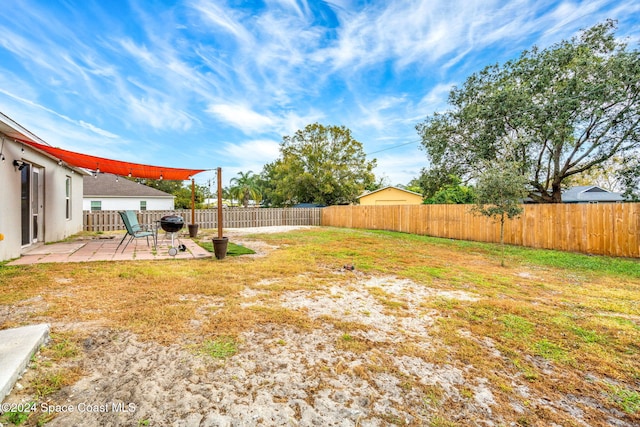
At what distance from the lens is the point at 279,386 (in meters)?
1.84

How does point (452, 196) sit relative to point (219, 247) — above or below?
above

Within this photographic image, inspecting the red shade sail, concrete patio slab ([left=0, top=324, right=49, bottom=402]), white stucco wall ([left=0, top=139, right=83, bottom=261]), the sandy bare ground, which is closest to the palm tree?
white stucco wall ([left=0, top=139, right=83, bottom=261])

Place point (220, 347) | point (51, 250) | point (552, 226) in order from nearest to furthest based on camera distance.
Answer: point (220, 347)
point (51, 250)
point (552, 226)

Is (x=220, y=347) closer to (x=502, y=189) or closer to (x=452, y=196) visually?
(x=502, y=189)

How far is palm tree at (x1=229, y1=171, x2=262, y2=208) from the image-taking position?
32469 millimetres

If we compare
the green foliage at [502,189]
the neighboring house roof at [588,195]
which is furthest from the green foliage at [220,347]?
the neighboring house roof at [588,195]

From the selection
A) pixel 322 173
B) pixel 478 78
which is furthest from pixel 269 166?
pixel 478 78

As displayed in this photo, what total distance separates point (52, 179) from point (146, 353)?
856cm

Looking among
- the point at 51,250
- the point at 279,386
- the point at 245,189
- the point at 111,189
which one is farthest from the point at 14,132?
the point at 245,189

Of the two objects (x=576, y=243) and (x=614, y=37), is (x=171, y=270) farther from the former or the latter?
(x=614, y=37)

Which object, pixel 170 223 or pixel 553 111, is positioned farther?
pixel 553 111

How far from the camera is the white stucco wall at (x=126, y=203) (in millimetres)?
18891

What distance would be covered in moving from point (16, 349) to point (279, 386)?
186cm

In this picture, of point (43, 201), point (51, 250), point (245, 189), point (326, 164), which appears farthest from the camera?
point (245, 189)
